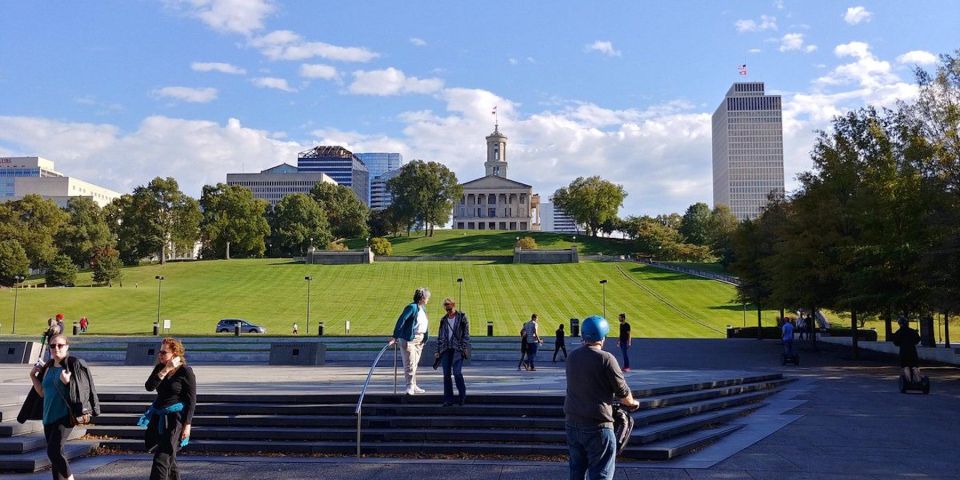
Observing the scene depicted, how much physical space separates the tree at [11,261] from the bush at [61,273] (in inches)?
128

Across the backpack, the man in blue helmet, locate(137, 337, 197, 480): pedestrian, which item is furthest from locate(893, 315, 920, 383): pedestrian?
locate(137, 337, 197, 480): pedestrian

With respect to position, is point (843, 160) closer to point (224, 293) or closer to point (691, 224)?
point (224, 293)

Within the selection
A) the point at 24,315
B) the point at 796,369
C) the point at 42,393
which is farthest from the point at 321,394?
the point at 24,315

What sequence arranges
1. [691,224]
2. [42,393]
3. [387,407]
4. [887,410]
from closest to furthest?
1. [42,393]
2. [387,407]
3. [887,410]
4. [691,224]

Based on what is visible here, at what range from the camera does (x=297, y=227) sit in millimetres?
109688

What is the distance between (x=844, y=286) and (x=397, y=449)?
77.4 ft

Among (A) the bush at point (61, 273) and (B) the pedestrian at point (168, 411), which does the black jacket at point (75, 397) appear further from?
(A) the bush at point (61, 273)

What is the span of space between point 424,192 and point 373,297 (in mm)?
62791

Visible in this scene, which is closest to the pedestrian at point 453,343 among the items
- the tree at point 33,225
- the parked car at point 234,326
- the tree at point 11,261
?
the parked car at point 234,326

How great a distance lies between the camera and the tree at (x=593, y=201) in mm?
128250

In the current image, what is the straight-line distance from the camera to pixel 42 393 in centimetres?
811

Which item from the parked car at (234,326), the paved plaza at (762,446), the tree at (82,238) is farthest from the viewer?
Result: the tree at (82,238)

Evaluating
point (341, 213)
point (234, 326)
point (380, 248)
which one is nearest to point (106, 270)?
point (234, 326)

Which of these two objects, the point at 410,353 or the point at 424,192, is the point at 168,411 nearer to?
the point at 410,353
